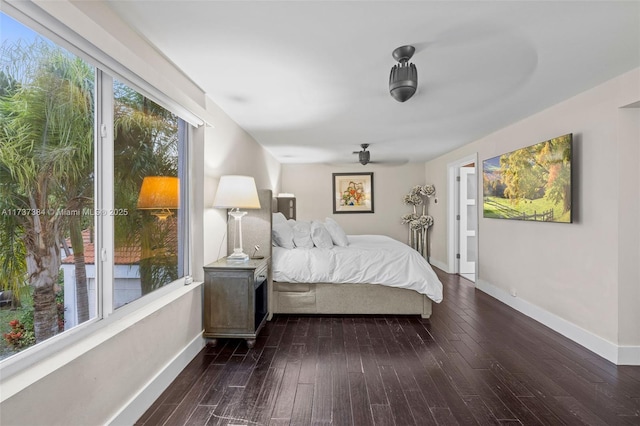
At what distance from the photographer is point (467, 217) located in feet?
17.9

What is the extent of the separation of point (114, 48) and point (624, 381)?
153 inches

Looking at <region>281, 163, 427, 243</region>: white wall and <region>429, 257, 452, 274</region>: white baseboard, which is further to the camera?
<region>281, 163, 427, 243</region>: white wall

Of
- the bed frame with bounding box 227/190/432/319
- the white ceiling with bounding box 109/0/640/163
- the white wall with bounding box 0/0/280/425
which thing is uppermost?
the white ceiling with bounding box 109/0/640/163

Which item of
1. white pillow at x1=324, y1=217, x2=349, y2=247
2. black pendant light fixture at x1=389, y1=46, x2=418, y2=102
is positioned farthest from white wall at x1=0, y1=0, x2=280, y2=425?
black pendant light fixture at x1=389, y1=46, x2=418, y2=102

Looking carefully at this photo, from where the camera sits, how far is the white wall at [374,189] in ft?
22.4

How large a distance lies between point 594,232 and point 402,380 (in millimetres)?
2128

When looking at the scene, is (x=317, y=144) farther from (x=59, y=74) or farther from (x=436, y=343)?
(x=59, y=74)

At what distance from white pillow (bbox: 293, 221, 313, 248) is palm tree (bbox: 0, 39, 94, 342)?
234 cm

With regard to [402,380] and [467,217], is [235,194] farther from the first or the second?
[467,217]

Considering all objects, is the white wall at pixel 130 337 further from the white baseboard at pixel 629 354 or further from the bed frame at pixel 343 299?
the white baseboard at pixel 629 354

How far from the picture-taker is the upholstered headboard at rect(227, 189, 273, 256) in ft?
10.7

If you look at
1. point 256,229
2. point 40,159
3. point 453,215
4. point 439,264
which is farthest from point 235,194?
point 439,264

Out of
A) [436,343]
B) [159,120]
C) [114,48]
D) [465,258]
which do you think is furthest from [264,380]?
[465,258]

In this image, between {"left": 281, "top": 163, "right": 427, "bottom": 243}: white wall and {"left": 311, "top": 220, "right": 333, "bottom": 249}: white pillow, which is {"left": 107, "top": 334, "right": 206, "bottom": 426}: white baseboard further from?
{"left": 281, "top": 163, "right": 427, "bottom": 243}: white wall
